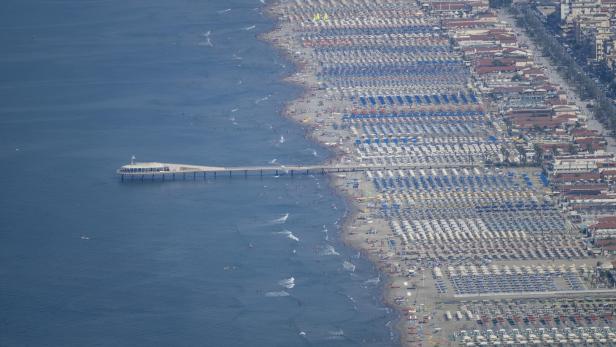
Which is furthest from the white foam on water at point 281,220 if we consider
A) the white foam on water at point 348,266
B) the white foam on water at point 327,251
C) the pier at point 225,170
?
the pier at point 225,170

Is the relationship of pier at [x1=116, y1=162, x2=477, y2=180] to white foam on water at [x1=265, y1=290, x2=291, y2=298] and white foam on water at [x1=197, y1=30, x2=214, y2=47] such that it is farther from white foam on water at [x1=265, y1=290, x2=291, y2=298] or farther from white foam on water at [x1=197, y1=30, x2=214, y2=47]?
white foam on water at [x1=197, y1=30, x2=214, y2=47]

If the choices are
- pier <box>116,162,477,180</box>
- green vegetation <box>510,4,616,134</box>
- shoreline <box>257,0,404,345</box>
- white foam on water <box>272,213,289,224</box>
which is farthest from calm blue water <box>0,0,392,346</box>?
green vegetation <box>510,4,616,134</box>

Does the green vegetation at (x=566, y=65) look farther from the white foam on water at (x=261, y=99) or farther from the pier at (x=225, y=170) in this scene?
the white foam on water at (x=261, y=99)

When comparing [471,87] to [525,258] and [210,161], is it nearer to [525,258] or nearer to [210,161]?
[210,161]

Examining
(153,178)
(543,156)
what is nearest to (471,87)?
(543,156)

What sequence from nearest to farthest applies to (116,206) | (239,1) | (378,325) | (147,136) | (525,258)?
1. (378,325)
2. (525,258)
3. (116,206)
4. (147,136)
5. (239,1)

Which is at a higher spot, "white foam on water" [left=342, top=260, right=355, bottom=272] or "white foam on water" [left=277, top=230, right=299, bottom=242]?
"white foam on water" [left=277, top=230, right=299, bottom=242]

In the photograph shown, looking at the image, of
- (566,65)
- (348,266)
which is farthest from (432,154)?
(566,65)
